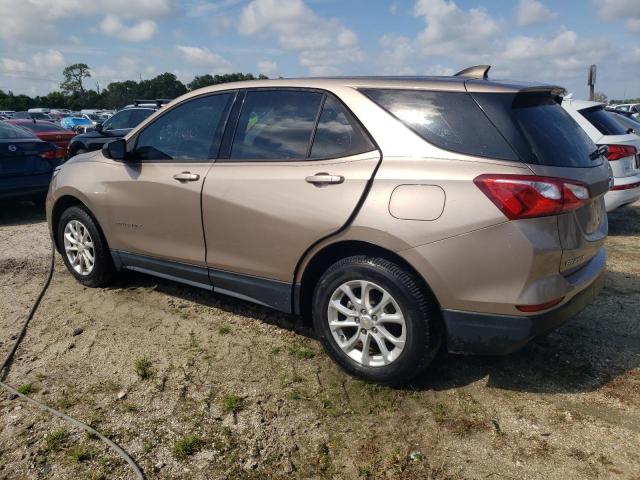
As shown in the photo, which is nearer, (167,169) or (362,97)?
(362,97)

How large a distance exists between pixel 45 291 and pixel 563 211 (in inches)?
168

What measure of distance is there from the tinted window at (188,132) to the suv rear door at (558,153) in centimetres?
188

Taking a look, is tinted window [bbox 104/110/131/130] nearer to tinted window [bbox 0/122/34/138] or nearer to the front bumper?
tinted window [bbox 0/122/34/138]

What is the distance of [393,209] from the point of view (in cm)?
294

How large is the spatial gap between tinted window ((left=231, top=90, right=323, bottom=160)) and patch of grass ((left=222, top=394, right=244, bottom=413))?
1489 mm

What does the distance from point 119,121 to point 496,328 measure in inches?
482

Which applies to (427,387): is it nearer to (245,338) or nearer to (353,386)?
(353,386)

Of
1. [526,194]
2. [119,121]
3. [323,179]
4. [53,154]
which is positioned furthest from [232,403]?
[119,121]

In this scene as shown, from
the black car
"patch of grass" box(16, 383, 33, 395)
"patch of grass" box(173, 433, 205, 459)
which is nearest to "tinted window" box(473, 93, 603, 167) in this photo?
"patch of grass" box(173, 433, 205, 459)

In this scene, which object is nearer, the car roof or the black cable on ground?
the black cable on ground

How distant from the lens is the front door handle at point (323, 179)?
10.4 ft

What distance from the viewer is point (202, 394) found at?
3.20 m

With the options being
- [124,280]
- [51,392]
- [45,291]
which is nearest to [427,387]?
[51,392]

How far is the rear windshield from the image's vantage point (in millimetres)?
6934
